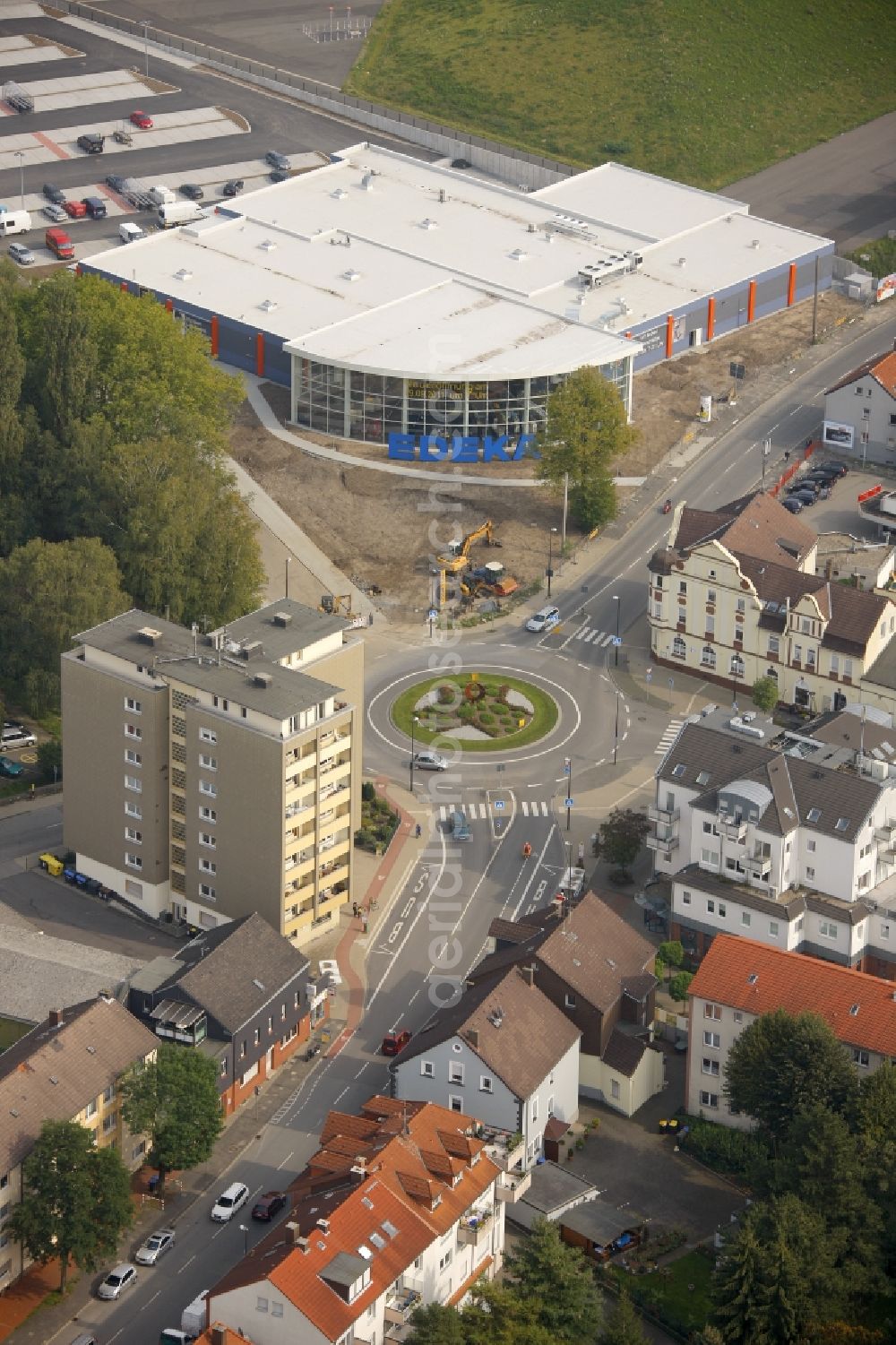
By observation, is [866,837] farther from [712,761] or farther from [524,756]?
[524,756]

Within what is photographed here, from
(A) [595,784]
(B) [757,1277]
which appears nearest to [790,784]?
(A) [595,784]

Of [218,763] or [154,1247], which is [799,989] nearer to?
[218,763]

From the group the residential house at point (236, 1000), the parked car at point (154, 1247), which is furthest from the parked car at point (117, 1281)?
the residential house at point (236, 1000)

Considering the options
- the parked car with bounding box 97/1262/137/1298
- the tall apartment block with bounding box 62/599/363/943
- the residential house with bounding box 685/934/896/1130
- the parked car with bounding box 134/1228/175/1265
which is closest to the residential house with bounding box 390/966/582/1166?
the residential house with bounding box 685/934/896/1130

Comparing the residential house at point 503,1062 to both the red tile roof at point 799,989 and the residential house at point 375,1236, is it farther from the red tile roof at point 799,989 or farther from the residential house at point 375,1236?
the red tile roof at point 799,989

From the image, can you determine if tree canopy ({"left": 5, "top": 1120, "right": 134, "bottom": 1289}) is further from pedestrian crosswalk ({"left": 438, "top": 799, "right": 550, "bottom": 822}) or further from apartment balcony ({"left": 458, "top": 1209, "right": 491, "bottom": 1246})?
pedestrian crosswalk ({"left": 438, "top": 799, "right": 550, "bottom": 822})

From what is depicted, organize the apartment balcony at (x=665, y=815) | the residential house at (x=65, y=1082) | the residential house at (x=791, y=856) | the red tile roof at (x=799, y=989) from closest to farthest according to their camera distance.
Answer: the residential house at (x=65, y=1082) < the red tile roof at (x=799, y=989) < the residential house at (x=791, y=856) < the apartment balcony at (x=665, y=815)
